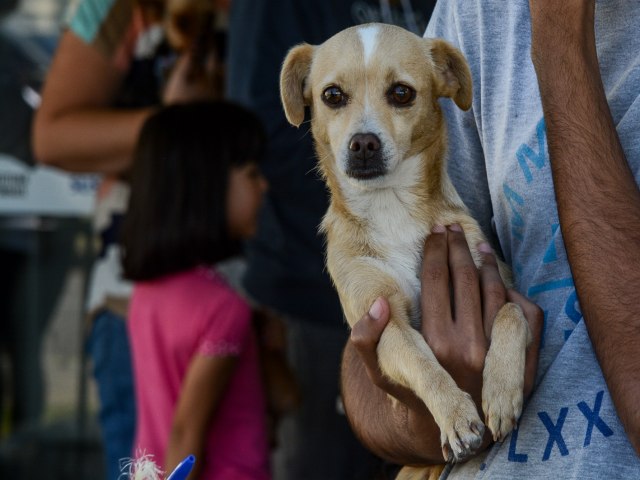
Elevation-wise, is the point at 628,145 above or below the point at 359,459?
Result: above

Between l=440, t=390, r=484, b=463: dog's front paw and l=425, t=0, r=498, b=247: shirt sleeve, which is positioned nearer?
l=440, t=390, r=484, b=463: dog's front paw

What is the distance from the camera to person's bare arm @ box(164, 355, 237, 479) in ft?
9.95

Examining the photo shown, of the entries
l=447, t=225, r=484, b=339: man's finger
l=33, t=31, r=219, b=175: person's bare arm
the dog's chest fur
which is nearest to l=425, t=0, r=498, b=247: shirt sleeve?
the dog's chest fur

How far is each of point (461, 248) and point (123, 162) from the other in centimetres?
196

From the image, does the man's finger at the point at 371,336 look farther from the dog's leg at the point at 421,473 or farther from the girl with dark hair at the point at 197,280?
the girl with dark hair at the point at 197,280

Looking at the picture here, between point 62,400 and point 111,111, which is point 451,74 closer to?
point 111,111

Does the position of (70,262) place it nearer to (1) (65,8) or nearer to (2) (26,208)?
(2) (26,208)

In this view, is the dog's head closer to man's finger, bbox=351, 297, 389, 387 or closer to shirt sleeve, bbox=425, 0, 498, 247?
shirt sleeve, bbox=425, 0, 498, 247

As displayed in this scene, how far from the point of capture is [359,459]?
374 centimetres

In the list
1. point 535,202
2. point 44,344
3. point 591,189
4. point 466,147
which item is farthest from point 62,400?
point 591,189

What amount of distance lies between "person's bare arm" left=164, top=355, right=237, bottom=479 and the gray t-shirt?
51.4 inches

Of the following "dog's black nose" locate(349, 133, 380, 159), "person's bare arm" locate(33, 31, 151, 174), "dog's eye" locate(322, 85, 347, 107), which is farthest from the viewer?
"person's bare arm" locate(33, 31, 151, 174)

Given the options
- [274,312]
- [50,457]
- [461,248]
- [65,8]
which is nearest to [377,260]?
[461,248]

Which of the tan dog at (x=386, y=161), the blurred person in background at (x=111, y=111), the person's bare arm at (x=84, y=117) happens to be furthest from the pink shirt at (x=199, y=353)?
the tan dog at (x=386, y=161)
